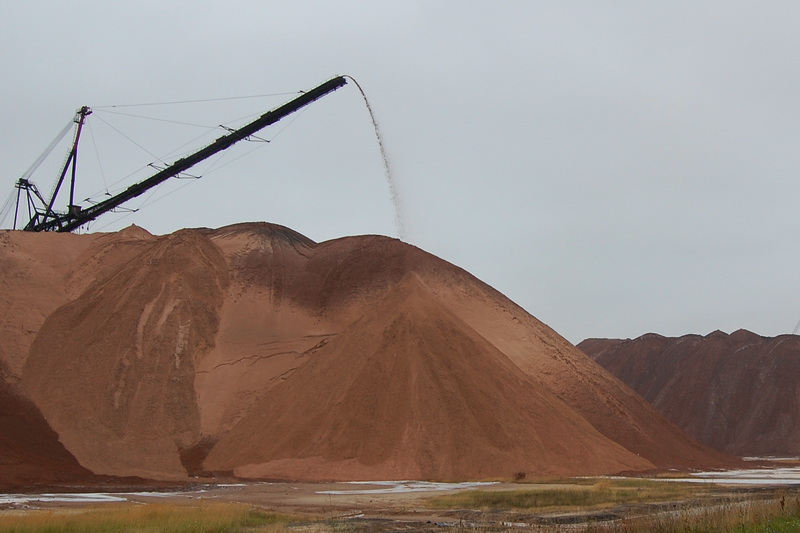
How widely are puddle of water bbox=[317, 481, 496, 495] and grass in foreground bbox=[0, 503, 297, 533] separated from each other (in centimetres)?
1111

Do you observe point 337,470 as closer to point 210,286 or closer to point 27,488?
point 27,488

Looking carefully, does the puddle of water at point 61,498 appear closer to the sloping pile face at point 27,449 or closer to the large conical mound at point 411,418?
the sloping pile face at point 27,449

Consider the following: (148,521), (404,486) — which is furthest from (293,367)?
(148,521)

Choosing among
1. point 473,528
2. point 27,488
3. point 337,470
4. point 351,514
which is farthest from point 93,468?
point 473,528

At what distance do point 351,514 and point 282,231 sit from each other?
143ft

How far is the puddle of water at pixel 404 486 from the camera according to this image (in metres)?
36.2

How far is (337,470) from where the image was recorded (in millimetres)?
43625

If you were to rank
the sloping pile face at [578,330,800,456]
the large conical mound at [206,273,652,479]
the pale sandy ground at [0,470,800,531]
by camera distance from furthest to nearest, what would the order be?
the sloping pile face at [578,330,800,456]
the large conical mound at [206,273,652,479]
the pale sandy ground at [0,470,800,531]

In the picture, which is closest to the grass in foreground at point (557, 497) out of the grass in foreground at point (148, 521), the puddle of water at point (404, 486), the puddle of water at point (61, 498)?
the puddle of water at point (404, 486)

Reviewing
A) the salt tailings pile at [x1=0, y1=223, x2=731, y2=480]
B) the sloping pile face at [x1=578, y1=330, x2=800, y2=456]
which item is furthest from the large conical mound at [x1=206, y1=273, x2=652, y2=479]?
the sloping pile face at [x1=578, y1=330, x2=800, y2=456]

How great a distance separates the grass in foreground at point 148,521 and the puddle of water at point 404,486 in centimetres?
1111

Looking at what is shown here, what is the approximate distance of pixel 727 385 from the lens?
110 metres

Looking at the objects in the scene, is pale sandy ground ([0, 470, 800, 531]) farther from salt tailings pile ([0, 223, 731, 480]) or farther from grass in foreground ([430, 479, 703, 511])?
salt tailings pile ([0, 223, 731, 480])

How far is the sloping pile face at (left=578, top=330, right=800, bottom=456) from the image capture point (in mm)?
102350
